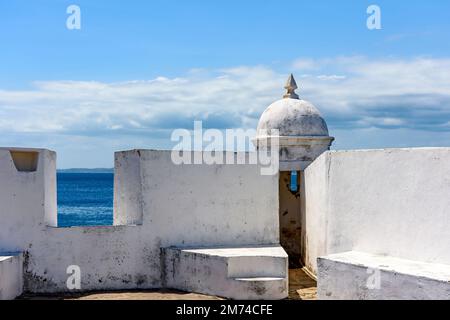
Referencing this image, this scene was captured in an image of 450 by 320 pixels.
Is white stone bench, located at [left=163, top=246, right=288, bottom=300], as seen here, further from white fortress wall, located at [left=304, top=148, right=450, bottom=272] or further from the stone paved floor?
white fortress wall, located at [left=304, top=148, right=450, bottom=272]

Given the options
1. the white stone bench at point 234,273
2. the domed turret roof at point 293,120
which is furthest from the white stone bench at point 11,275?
the domed turret roof at point 293,120

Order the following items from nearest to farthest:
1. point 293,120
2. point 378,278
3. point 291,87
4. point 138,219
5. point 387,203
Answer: point 378,278, point 387,203, point 138,219, point 293,120, point 291,87

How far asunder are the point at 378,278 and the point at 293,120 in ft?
18.1

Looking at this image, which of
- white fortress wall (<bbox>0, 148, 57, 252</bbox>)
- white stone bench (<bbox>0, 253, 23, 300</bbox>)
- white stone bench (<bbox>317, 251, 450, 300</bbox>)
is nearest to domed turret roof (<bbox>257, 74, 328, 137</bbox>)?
white stone bench (<bbox>317, 251, 450, 300</bbox>)

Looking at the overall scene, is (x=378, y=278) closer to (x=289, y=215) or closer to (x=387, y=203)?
(x=387, y=203)

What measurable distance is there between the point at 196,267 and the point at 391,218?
3.53m

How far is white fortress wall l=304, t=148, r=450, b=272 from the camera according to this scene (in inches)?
301

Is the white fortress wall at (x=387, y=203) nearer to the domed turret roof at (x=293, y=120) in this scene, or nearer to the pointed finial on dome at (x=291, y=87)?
the domed turret roof at (x=293, y=120)

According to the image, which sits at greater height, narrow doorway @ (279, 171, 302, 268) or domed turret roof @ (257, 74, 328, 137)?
domed turret roof @ (257, 74, 328, 137)

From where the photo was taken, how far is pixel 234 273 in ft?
31.0

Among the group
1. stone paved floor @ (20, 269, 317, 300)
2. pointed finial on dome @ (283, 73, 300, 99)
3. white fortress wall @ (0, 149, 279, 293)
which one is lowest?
stone paved floor @ (20, 269, 317, 300)

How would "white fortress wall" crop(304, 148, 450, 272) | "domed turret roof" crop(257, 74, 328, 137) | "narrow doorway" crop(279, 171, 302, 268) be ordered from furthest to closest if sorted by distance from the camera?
"narrow doorway" crop(279, 171, 302, 268) < "domed turret roof" crop(257, 74, 328, 137) < "white fortress wall" crop(304, 148, 450, 272)

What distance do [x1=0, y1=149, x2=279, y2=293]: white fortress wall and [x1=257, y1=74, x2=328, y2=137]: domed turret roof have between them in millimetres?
1789

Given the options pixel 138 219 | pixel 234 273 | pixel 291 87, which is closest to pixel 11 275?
pixel 138 219
